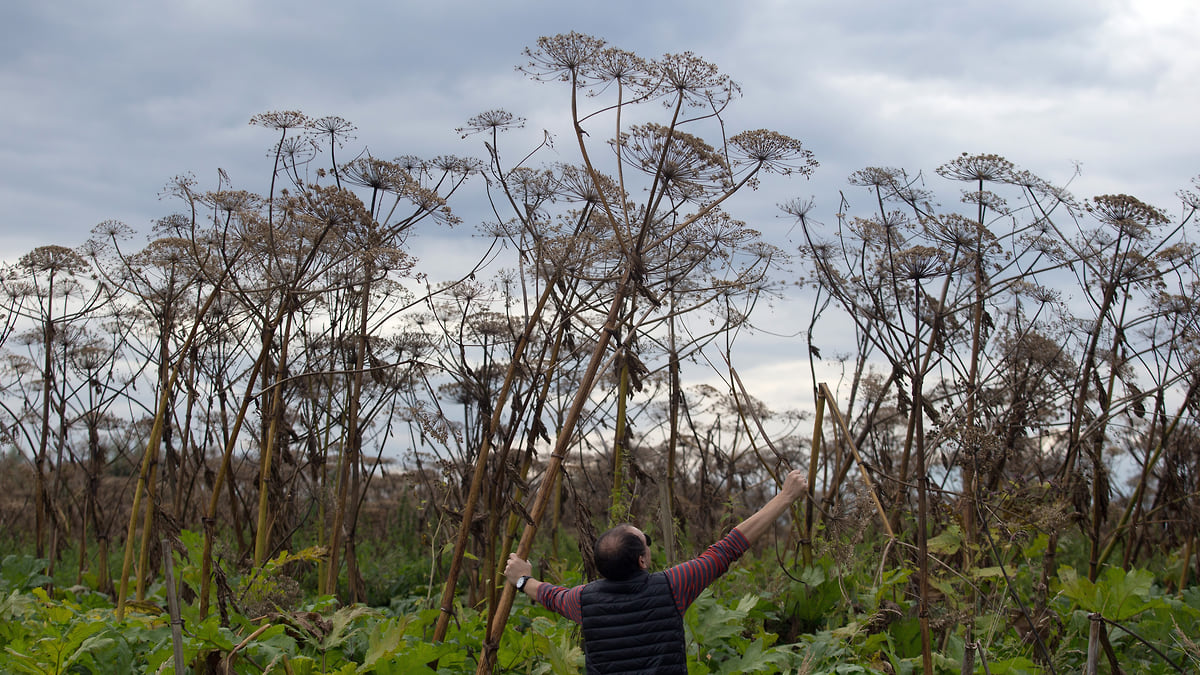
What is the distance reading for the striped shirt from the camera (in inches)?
150

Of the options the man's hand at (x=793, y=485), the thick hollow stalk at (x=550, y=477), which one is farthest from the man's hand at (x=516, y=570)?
the man's hand at (x=793, y=485)

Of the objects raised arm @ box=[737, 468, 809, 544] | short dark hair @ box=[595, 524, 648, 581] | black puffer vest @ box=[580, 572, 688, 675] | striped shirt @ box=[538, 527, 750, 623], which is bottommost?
black puffer vest @ box=[580, 572, 688, 675]

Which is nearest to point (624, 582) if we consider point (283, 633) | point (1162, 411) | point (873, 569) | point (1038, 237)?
point (283, 633)

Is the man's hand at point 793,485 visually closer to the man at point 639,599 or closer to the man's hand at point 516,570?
the man at point 639,599

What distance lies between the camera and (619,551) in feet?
12.4

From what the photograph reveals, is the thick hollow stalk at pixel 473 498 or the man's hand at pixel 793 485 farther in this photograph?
the thick hollow stalk at pixel 473 498

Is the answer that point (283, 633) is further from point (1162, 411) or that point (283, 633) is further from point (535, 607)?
point (1162, 411)

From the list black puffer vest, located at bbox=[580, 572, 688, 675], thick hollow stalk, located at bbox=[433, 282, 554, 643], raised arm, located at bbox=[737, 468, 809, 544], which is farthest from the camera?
thick hollow stalk, located at bbox=[433, 282, 554, 643]

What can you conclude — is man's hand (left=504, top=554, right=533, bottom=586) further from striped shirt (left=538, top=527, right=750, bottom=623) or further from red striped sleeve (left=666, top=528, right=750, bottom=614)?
red striped sleeve (left=666, top=528, right=750, bottom=614)

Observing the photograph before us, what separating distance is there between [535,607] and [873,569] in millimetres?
2357

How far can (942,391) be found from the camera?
29.5ft

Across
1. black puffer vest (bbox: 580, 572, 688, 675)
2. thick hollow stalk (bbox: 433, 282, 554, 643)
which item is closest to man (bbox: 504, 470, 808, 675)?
black puffer vest (bbox: 580, 572, 688, 675)

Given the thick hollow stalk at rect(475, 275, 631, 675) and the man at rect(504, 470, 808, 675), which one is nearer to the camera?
the man at rect(504, 470, 808, 675)

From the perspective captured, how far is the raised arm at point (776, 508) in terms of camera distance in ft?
12.6
